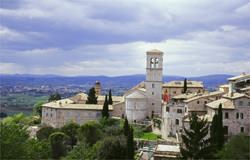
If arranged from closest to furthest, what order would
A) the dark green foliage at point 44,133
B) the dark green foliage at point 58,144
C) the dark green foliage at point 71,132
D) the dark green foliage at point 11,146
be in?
the dark green foliage at point 11,146, the dark green foliage at point 58,144, the dark green foliage at point 71,132, the dark green foliage at point 44,133

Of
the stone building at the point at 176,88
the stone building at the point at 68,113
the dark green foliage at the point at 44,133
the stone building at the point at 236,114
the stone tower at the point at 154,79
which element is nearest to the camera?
the stone building at the point at 236,114

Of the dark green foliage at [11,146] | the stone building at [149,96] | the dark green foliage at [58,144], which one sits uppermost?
the stone building at [149,96]

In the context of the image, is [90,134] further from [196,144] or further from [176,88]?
[176,88]

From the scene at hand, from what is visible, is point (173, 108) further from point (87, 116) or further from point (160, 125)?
point (87, 116)

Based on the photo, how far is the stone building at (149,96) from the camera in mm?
81938

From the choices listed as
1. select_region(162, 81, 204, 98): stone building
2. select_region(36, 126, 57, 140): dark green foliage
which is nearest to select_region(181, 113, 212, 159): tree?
select_region(36, 126, 57, 140): dark green foliage

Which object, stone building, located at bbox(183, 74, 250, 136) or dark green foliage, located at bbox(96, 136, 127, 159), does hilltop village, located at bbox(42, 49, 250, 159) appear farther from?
dark green foliage, located at bbox(96, 136, 127, 159)

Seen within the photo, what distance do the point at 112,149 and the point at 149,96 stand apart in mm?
34229

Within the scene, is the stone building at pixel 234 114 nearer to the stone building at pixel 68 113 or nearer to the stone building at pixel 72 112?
the stone building at pixel 72 112

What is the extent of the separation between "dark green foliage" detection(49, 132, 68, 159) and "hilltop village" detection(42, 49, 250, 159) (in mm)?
9913

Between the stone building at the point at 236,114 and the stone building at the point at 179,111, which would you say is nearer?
the stone building at the point at 236,114

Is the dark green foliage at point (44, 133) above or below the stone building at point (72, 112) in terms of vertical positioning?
below

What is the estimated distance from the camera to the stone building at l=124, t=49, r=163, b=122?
81938mm

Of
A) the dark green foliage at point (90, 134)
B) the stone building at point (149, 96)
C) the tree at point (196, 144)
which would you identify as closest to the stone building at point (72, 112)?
the stone building at point (149, 96)
